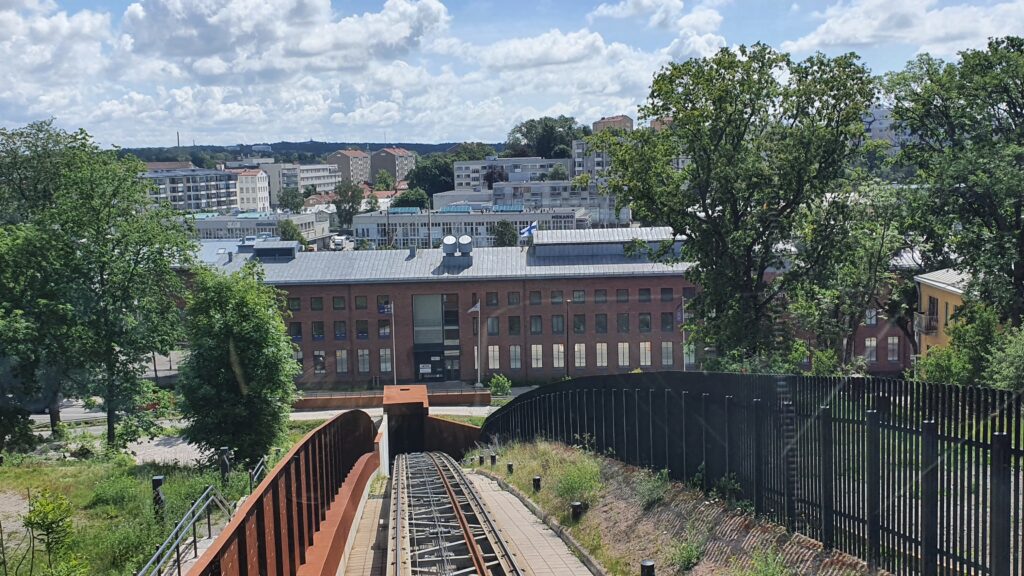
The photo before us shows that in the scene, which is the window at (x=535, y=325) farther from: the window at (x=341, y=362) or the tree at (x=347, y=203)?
the tree at (x=347, y=203)

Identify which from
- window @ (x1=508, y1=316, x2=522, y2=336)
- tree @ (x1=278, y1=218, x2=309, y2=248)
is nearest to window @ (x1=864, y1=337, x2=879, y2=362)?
window @ (x1=508, y1=316, x2=522, y2=336)

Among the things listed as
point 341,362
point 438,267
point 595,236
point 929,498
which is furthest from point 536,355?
point 929,498

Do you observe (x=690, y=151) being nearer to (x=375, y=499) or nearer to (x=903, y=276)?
(x=375, y=499)

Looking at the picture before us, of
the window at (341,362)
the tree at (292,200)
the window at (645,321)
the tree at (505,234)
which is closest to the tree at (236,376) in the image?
the window at (341,362)

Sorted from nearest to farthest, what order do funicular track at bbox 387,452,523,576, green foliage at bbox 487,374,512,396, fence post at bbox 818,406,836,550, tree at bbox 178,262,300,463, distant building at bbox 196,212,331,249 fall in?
fence post at bbox 818,406,836,550, funicular track at bbox 387,452,523,576, tree at bbox 178,262,300,463, green foliage at bbox 487,374,512,396, distant building at bbox 196,212,331,249

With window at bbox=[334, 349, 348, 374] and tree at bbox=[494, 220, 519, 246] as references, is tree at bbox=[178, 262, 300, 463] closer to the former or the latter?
window at bbox=[334, 349, 348, 374]

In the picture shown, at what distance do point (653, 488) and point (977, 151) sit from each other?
21.7 meters

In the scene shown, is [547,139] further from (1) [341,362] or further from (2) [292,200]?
(1) [341,362]

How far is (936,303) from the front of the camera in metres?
38.9

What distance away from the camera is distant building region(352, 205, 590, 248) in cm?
12694

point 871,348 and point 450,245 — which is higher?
point 450,245

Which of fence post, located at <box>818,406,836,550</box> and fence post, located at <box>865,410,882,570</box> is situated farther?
fence post, located at <box>818,406,836,550</box>

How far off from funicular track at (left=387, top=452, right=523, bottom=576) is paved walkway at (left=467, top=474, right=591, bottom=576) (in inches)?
9.5

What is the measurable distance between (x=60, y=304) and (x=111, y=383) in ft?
11.0
